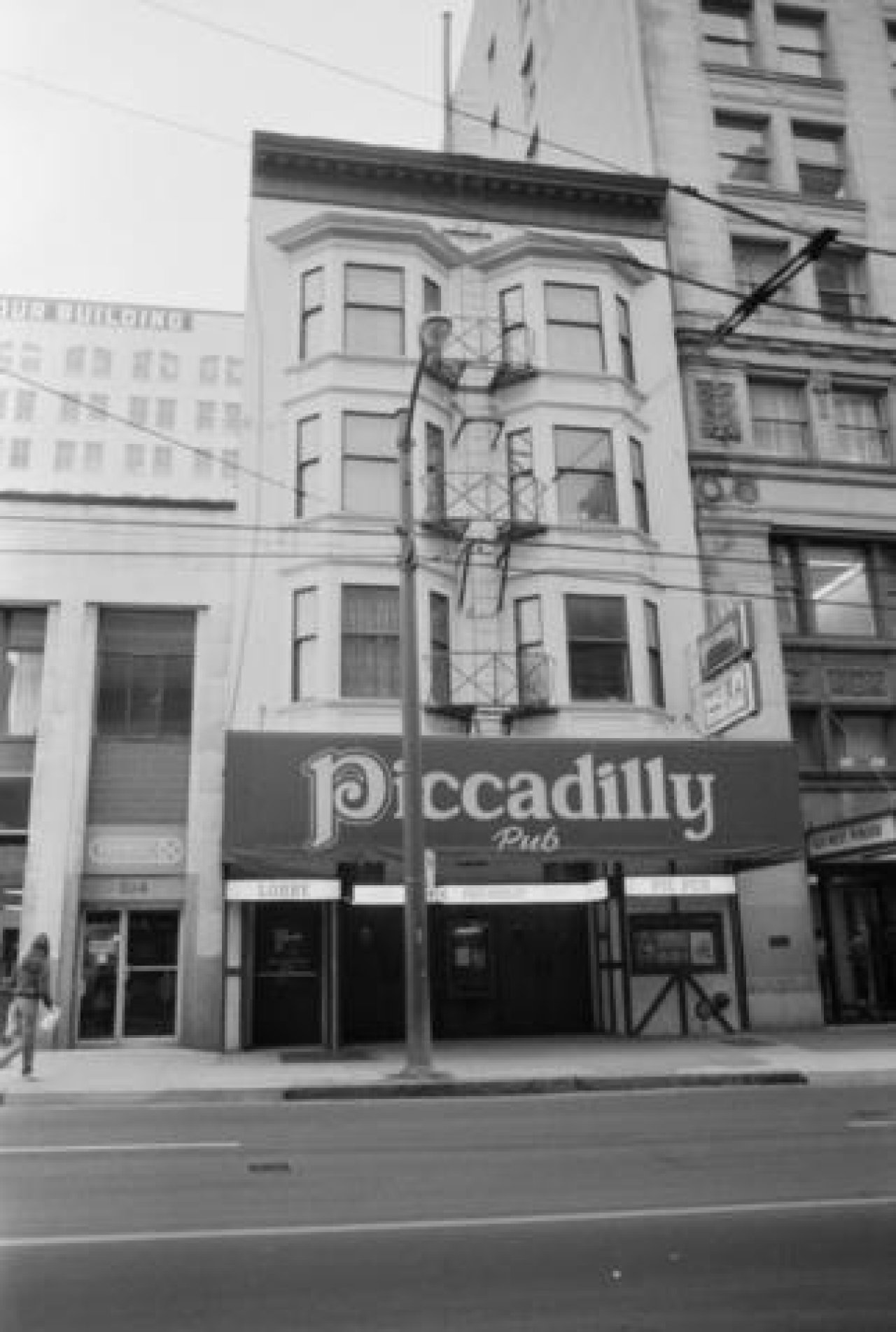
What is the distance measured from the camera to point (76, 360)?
82500 mm

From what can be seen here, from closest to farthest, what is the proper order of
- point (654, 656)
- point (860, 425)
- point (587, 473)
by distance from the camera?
point (654, 656) < point (587, 473) < point (860, 425)

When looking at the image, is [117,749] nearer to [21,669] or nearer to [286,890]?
[21,669]

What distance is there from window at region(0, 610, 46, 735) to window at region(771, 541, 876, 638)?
14.5 meters

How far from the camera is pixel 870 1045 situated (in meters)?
18.0

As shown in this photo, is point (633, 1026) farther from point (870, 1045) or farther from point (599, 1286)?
point (599, 1286)

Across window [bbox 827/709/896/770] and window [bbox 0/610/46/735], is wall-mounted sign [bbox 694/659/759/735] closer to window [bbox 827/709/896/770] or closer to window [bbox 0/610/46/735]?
window [bbox 827/709/896/770]

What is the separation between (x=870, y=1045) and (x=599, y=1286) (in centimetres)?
1402

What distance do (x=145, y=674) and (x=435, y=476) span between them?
669 centimetres

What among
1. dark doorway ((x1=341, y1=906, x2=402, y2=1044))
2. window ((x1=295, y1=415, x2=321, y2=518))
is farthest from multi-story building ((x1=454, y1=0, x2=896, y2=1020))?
window ((x1=295, y1=415, x2=321, y2=518))

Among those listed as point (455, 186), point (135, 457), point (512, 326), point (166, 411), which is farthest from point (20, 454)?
point (512, 326)

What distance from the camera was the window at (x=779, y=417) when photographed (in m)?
25.1

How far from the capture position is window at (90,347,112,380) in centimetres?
8212

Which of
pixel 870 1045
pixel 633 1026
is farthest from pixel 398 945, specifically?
pixel 870 1045

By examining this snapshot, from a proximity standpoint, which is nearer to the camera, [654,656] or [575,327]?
[654,656]
